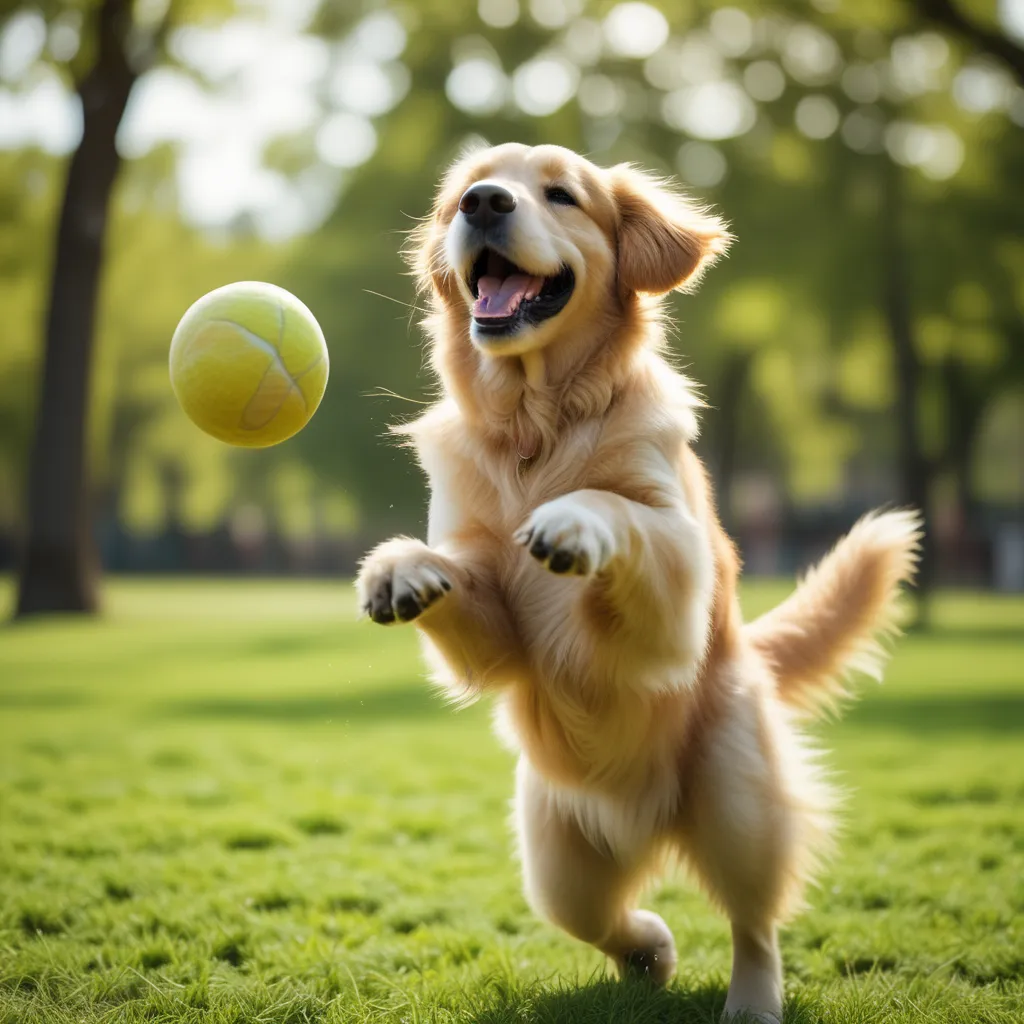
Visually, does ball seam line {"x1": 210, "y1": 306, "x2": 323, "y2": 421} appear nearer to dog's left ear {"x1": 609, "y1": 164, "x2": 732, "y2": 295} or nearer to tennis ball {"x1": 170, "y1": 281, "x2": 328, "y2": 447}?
tennis ball {"x1": 170, "y1": 281, "x2": 328, "y2": 447}

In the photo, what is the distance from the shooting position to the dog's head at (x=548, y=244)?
337cm

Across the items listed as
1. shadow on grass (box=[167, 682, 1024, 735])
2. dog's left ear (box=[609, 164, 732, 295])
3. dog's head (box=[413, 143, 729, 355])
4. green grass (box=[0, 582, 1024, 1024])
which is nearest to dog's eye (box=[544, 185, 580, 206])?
dog's head (box=[413, 143, 729, 355])

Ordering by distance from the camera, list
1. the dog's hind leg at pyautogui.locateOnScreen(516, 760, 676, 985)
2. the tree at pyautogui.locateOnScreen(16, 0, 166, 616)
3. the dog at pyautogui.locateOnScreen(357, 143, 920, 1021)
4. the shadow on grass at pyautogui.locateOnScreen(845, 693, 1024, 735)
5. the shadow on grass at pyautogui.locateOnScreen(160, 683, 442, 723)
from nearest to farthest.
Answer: the dog at pyautogui.locateOnScreen(357, 143, 920, 1021) → the dog's hind leg at pyautogui.locateOnScreen(516, 760, 676, 985) → the shadow on grass at pyautogui.locateOnScreen(845, 693, 1024, 735) → the shadow on grass at pyautogui.locateOnScreen(160, 683, 442, 723) → the tree at pyautogui.locateOnScreen(16, 0, 166, 616)

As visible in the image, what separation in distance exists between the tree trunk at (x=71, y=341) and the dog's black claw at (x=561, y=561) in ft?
50.5

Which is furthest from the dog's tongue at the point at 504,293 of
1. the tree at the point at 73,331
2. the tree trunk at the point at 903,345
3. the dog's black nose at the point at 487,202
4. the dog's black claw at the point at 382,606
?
the tree trunk at the point at 903,345

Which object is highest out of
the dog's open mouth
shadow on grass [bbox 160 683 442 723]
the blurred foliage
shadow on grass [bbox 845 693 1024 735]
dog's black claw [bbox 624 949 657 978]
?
the blurred foliage

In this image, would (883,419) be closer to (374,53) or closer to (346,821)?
(374,53)

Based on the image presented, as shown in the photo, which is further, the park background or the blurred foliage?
the blurred foliage

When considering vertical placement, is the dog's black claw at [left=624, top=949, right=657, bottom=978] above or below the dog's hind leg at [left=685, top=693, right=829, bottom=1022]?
below

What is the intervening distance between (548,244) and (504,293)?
0.20m

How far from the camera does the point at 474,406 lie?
11.8 feet

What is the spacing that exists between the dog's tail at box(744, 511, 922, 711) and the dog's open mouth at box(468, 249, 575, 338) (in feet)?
4.70

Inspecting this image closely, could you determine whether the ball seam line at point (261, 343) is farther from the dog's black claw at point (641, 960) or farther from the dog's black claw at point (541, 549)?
the dog's black claw at point (641, 960)

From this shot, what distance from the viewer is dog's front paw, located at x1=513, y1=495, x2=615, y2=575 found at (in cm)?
264
